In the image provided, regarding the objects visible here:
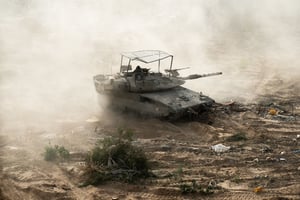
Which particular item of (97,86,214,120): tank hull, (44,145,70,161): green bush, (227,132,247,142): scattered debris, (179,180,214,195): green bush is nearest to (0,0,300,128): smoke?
(97,86,214,120): tank hull

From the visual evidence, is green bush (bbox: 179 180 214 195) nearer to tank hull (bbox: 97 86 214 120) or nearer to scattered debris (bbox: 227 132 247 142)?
scattered debris (bbox: 227 132 247 142)

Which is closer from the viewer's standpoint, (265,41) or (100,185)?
(100,185)

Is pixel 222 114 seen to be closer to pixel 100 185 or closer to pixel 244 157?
pixel 244 157

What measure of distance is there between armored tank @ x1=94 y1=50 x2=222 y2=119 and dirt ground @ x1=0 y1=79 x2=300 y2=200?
1.05 ft

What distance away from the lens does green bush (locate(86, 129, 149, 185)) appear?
1073 centimetres

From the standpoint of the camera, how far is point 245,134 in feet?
44.8

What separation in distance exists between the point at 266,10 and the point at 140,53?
20.6 metres

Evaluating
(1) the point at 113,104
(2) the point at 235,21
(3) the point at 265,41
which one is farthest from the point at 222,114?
(2) the point at 235,21

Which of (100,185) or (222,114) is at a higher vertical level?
(222,114)

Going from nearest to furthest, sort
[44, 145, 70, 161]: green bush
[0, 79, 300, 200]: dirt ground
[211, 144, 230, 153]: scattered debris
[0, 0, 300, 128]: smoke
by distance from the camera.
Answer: [0, 79, 300, 200]: dirt ground
[44, 145, 70, 161]: green bush
[211, 144, 230, 153]: scattered debris
[0, 0, 300, 128]: smoke

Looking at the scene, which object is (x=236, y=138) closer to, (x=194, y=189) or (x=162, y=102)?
(x=162, y=102)

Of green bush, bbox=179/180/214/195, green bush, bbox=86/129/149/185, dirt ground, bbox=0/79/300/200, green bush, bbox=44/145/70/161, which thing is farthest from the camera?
green bush, bbox=44/145/70/161

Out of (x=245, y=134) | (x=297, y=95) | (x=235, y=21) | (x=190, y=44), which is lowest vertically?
(x=245, y=134)

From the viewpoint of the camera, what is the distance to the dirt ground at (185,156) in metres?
10.3
